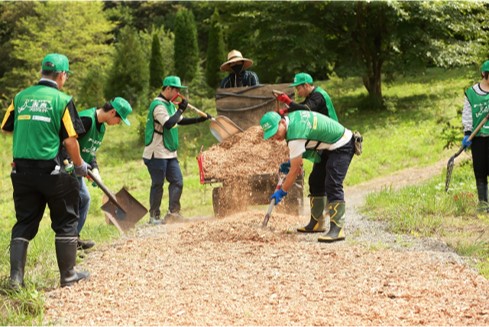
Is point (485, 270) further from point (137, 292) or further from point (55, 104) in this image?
point (55, 104)

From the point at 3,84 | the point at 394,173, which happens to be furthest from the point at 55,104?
the point at 3,84

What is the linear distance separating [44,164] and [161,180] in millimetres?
3623

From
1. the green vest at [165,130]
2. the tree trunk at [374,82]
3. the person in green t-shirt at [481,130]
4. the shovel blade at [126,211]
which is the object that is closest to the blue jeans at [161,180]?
the green vest at [165,130]

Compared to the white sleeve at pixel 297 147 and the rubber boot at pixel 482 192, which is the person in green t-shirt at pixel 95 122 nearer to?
the white sleeve at pixel 297 147

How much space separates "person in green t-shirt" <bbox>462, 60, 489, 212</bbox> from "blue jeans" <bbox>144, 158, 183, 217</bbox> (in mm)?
3614

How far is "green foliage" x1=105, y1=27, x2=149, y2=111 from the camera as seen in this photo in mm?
25703

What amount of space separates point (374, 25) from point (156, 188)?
1088 cm

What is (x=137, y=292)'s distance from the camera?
5379mm

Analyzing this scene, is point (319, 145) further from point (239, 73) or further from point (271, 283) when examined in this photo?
point (239, 73)

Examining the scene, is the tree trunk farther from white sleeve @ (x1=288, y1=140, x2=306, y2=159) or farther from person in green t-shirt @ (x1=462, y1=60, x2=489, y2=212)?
white sleeve @ (x1=288, y1=140, x2=306, y2=159)

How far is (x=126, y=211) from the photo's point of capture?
27.4ft

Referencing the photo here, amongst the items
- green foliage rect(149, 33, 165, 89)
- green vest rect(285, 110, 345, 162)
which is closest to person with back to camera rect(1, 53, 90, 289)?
green vest rect(285, 110, 345, 162)

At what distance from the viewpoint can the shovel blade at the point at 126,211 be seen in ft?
26.8

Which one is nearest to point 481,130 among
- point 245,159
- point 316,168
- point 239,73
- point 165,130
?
point 316,168
